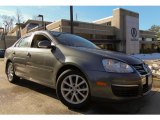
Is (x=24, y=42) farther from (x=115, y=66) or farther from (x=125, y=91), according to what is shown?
(x=125, y=91)

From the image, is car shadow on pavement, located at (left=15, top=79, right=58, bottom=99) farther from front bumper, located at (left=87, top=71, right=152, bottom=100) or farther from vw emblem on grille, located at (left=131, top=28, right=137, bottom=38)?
vw emblem on grille, located at (left=131, top=28, right=137, bottom=38)

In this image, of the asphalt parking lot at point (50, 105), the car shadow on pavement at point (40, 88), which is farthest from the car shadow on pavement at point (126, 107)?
the car shadow on pavement at point (40, 88)

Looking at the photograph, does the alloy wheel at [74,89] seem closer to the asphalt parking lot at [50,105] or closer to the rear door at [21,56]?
the asphalt parking lot at [50,105]

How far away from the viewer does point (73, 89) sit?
381 cm

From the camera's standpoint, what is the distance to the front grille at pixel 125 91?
11.0 ft

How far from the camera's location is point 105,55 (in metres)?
3.62

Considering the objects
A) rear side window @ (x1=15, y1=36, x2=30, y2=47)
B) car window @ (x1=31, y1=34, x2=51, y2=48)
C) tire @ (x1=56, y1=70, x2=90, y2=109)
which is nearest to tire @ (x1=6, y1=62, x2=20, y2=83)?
rear side window @ (x1=15, y1=36, x2=30, y2=47)

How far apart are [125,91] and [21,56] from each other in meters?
2.87

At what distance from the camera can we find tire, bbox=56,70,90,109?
3.64 metres

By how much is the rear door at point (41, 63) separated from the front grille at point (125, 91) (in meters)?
1.34

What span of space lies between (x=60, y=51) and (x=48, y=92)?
1.29m
